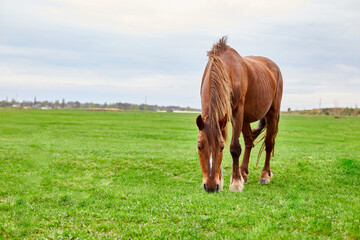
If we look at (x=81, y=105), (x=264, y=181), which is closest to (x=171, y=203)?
(x=264, y=181)

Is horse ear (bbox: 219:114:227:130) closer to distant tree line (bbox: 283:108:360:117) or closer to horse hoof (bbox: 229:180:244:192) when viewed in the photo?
horse hoof (bbox: 229:180:244:192)

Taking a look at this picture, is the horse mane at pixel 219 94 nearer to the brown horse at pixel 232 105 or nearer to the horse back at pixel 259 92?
the brown horse at pixel 232 105

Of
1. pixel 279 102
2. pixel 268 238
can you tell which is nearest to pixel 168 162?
pixel 279 102

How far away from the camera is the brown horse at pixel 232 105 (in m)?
6.41

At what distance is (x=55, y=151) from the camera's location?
53.6 ft

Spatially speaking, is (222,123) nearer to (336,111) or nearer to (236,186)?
(236,186)

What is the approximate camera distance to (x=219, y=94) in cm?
694

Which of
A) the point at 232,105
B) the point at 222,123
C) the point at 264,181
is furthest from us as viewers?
the point at 264,181

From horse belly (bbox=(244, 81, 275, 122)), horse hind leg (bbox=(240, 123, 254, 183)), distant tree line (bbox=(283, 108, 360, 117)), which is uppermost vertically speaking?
distant tree line (bbox=(283, 108, 360, 117))

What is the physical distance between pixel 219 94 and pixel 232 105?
38.1 inches

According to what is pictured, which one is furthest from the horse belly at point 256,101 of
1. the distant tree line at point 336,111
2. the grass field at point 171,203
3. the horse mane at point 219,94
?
the distant tree line at point 336,111

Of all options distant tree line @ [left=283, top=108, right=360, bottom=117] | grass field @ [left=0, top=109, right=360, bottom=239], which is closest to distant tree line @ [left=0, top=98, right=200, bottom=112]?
distant tree line @ [left=283, top=108, right=360, bottom=117]

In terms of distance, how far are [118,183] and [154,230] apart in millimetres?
5065

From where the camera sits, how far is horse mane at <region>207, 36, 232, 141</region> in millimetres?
6572
